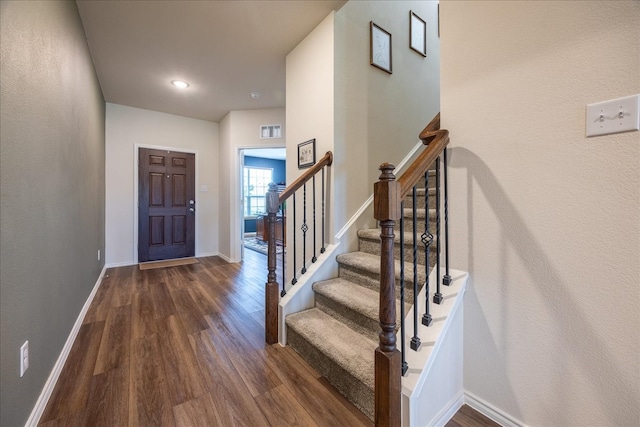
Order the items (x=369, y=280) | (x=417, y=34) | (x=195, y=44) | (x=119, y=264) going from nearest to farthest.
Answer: (x=369, y=280) → (x=195, y=44) → (x=417, y=34) → (x=119, y=264)

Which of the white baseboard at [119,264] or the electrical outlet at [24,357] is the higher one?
the electrical outlet at [24,357]

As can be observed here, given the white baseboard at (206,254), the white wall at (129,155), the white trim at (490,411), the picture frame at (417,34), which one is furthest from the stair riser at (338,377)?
the white wall at (129,155)

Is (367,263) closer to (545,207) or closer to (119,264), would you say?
(545,207)

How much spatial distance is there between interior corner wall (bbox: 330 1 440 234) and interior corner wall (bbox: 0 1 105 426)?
1.73 meters

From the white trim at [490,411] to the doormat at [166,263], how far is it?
417 centimetres

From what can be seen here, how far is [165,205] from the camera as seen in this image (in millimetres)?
4449

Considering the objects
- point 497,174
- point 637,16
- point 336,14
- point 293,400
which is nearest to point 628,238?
point 497,174

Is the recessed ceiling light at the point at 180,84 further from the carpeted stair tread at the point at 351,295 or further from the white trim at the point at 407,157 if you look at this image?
the carpeted stair tread at the point at 351,295

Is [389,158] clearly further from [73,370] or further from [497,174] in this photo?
[73,370]

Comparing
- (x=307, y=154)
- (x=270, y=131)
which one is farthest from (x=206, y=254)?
(x=307, y=154)

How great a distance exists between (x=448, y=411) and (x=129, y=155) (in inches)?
197

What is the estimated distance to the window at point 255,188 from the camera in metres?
8.34

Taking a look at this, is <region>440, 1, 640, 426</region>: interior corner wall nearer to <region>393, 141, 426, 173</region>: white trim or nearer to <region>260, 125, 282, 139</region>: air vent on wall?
<region>393, 141, 426, 173</region>: white trim

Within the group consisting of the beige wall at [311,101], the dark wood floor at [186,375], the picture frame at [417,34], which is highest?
the picture frame at [417,34]
